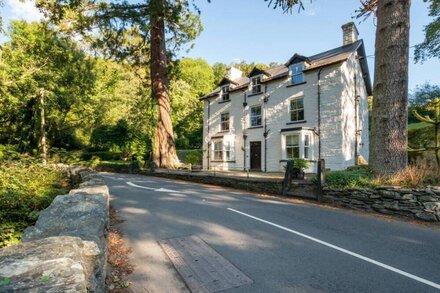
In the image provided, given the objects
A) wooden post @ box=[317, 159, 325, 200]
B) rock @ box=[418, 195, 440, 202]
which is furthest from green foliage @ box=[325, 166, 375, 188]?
rock @ box=[418, 195, 440, 202]

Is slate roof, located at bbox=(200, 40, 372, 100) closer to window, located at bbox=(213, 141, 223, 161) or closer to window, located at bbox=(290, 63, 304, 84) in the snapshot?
window, located at bbox=(290, 63, 304, 84)

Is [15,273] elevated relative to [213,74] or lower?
lower

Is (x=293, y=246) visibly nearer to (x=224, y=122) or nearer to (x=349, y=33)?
(x=224, y=122)

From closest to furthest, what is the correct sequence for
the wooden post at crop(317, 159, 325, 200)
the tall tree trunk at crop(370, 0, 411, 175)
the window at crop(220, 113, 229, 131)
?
the tall tree trunk at crop(370, 0, 411, 175)
the wooden post at crop(317, 159, 325, 200)
the window at crop(220, 113, 229, 131)

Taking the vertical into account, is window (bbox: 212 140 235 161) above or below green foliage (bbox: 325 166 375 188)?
above

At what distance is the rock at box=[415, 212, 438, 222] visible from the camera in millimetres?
8045

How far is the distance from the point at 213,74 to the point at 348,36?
37.1m

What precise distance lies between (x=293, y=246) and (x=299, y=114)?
54.8 feet

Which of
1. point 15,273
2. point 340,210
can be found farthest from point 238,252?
point 340,210

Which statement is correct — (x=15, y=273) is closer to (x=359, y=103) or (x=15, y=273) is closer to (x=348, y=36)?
(x=359, y=103)

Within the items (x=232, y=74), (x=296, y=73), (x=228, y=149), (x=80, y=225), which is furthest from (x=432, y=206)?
(x=232, y=74)

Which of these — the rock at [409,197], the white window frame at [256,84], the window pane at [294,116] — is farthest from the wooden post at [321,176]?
the white window frame at [256,84]

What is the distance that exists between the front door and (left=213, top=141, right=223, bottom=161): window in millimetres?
3234

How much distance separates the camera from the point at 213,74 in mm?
56812
